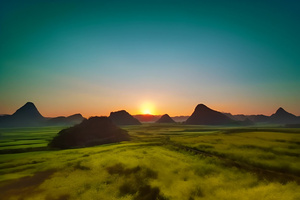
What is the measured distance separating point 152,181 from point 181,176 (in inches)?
211

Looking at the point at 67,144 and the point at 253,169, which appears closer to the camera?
the point at 253,169

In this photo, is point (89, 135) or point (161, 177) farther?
point (89, 135)

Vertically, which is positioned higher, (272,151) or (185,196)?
(272,151)

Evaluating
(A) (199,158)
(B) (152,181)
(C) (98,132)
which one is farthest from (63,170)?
(C) (98,132)

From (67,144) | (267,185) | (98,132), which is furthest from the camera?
(98,132)

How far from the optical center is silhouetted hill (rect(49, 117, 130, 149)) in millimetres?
71750

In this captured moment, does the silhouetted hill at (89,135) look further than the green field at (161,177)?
Yes

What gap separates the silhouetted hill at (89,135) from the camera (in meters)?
71.8

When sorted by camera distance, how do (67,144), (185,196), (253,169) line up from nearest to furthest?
(185,196), (253,169), (67,144)

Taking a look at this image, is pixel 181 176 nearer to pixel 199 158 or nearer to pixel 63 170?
pixel 199 158

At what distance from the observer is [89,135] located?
85.7 metres

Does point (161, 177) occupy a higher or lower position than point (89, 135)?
lower

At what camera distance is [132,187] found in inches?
976

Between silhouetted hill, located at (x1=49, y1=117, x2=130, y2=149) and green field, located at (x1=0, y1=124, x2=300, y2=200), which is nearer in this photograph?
green field, located at (x1=0, y1=124, x2=300, y2=200)
